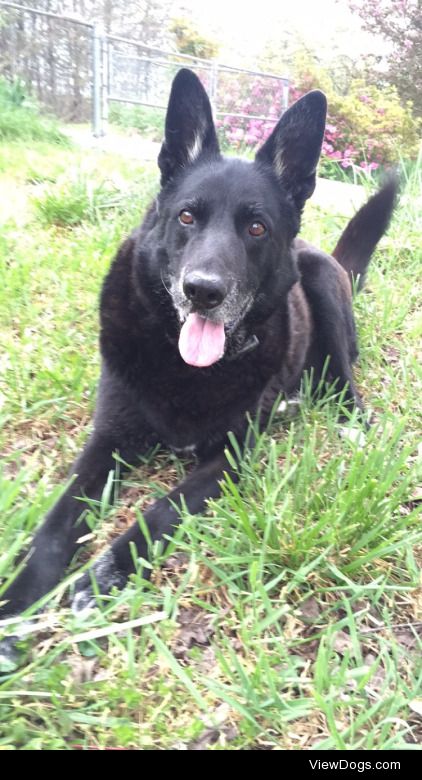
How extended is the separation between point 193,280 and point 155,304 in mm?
329

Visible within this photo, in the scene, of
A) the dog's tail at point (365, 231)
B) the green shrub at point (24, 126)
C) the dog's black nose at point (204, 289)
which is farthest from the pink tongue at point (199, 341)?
the green shrub at point (24, 126)

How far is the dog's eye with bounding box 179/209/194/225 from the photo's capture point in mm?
1915

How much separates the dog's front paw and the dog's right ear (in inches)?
49.9

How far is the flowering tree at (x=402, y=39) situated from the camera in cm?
1096

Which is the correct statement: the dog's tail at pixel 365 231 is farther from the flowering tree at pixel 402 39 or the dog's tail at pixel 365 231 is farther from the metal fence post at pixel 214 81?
the flowering tree at pixel 402 39

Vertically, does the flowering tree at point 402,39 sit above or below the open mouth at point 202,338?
above

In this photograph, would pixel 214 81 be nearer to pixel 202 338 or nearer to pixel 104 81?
pixel 104 81

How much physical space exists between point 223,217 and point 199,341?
41cm

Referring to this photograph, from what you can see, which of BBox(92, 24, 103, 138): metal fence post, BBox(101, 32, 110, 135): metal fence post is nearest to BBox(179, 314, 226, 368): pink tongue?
BBox(92, 24, 103, 138): metal fence post

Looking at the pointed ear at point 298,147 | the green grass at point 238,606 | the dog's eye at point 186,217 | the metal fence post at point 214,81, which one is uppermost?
the metal fence post at point 214,81

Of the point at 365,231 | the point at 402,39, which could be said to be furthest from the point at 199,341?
the point at 402,39

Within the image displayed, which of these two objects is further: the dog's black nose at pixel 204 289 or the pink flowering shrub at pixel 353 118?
the pink flowering shrub at pixel 353 118
